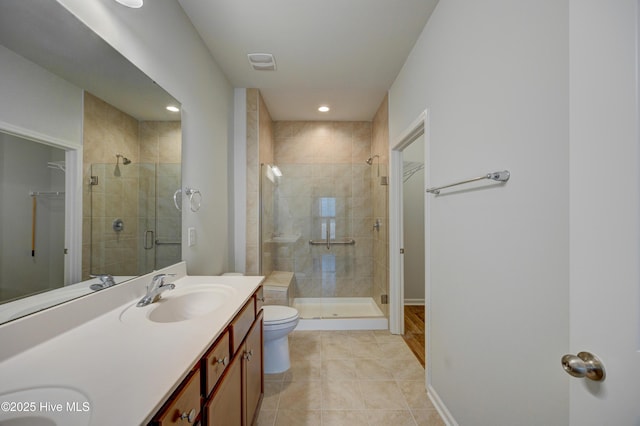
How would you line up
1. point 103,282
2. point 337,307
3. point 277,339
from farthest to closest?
point 337,307 < point 277,339 < point 103,282

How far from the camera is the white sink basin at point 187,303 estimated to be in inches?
47.4

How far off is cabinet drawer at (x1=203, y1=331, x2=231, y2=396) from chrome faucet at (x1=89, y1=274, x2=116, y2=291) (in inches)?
22.1

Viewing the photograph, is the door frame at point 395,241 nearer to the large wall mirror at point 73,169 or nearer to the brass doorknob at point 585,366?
the large wall mirror at point 73,169

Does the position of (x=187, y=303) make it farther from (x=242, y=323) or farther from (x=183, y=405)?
(x=183, y=405)

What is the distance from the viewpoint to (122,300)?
1.20 metres

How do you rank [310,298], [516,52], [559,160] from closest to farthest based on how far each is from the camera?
[559,160], [516,52], [310,298]

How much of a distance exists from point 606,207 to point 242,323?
4.29 feet

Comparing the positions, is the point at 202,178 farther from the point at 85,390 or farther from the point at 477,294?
the point at 477,294

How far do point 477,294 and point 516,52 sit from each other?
1.03 m

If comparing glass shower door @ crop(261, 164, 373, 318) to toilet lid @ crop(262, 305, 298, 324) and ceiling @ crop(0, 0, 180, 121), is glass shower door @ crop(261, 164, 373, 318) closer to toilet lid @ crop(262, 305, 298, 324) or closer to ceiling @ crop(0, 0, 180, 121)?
toilet lid @ crop(262, 305, 298, 324)

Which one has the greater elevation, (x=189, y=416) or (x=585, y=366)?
(x=585, y=366)

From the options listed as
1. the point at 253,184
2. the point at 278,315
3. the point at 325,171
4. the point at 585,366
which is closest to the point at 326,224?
the point at 325,171

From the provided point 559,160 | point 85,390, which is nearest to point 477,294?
point 559,160

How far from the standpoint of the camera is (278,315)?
2.15m
